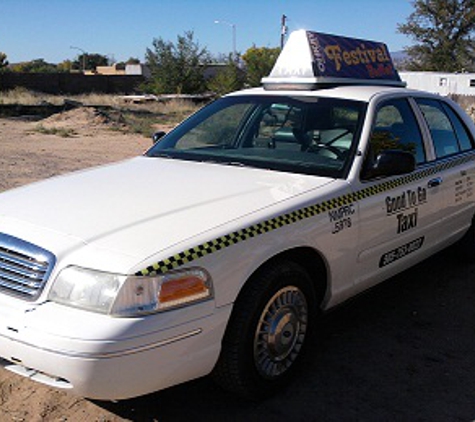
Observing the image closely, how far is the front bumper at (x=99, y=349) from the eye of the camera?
2268 mm

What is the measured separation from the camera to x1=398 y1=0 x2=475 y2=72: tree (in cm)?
5178

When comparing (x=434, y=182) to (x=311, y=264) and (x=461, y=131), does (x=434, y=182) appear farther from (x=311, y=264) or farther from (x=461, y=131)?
(x=311, y=264)

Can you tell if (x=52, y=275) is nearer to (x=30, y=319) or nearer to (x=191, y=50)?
(x=30, y=319)

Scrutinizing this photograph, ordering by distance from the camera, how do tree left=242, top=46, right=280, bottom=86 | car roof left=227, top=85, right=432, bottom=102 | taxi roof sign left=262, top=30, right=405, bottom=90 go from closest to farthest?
car roof left=227, top=85, right=432, bottom=102, taxi roof sign left=262, top=30, right=405, bottom=90, tree left=242, top=46, right=280, bottom=86

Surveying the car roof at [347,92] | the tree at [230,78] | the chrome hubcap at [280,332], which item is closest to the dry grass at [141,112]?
the tree at [230,78]

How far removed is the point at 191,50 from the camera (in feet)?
112

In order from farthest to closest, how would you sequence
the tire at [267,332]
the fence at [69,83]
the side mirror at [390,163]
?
the fence at [69,83] < the side mirror at [390,163] < the tire at [267,332]

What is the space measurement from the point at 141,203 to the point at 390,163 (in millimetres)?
1493

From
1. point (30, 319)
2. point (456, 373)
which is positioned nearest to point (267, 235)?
point (30, 319)

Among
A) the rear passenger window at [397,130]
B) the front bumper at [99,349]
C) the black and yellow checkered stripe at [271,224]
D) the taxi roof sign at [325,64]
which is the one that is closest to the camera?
the front bumper at [99,349]

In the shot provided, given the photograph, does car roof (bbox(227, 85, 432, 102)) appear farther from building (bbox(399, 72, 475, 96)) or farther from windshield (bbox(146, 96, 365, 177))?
building (bbox(399, 72, 475, 96))

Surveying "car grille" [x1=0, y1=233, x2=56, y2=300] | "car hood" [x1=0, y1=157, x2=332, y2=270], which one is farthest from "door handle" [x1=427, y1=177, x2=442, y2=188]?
"car grille" [x1=0, y1=233, x2=56, y2=300]

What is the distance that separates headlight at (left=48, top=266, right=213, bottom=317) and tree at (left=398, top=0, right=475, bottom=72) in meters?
55.1

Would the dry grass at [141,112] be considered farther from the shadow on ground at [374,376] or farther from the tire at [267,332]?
the tire at [267,332]
